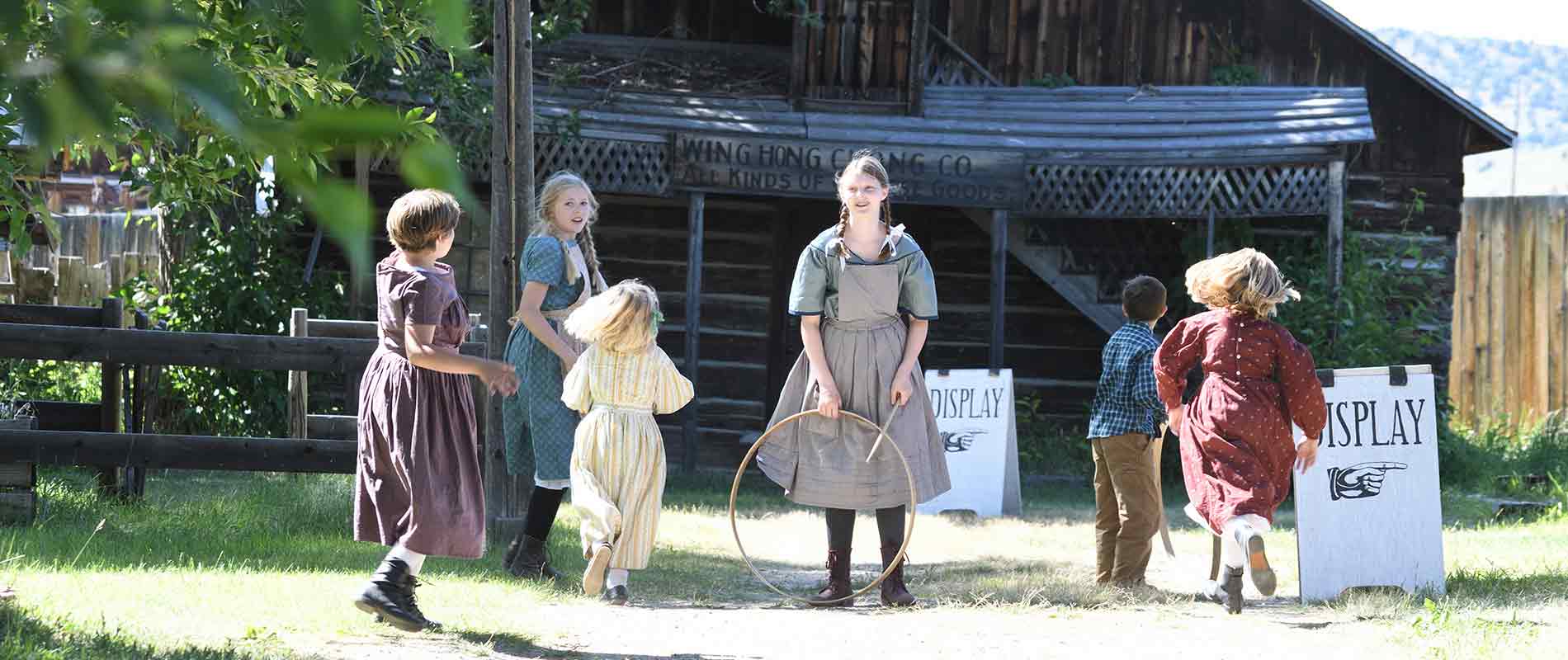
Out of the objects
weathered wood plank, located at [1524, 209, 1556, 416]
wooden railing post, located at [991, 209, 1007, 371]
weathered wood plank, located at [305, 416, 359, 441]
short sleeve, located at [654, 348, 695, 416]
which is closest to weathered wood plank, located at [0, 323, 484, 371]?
weathered wood plank, located at [305, 416, 359, 441]

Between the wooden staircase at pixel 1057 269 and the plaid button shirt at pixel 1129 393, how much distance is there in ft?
20.7

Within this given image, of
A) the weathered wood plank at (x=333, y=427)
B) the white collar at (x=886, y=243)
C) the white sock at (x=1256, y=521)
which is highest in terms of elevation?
the white collar at (x=886, y=243)

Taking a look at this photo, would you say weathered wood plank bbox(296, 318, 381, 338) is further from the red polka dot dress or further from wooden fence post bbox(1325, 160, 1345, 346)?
wooden fence post bbox(1325, 160, 1345, 346)

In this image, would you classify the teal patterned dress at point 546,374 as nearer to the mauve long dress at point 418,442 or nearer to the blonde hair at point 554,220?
the blonde hair at point 554,220

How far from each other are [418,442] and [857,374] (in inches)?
73.3

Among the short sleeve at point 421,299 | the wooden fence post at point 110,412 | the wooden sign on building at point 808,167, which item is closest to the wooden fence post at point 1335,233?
the wooden sign on building at point 808,167

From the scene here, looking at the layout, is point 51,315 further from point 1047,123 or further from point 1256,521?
point 1047,123

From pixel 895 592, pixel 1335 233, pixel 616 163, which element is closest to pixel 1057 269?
pixel 1335 233

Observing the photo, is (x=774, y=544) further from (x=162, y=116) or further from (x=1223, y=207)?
(x=162, y=116)

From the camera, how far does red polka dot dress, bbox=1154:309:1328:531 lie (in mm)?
5945

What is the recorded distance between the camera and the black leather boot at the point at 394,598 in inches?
191

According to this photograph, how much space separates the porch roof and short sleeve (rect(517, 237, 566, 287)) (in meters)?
5.75

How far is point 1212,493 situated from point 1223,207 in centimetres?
688

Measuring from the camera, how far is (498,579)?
6.31m
